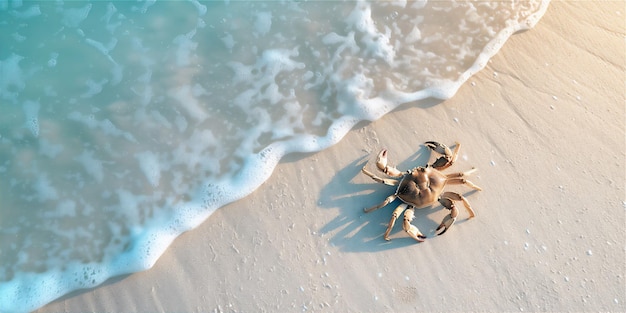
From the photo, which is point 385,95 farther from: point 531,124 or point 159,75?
point 159,75

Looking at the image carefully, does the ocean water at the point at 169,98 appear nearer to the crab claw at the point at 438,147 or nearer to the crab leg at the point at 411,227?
the crab claw at the point at 438,147

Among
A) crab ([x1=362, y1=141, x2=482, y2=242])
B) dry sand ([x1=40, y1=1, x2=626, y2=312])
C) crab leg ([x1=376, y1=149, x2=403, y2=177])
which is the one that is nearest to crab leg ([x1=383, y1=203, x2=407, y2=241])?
crab ([x1=362, y1=141, x2=482, y2=242])

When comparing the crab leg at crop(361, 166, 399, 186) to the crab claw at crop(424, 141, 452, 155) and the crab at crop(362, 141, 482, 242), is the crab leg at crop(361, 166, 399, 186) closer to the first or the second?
the crab at crop(362, 141, 482, 242)

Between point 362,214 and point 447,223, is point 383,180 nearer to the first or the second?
point 362,214

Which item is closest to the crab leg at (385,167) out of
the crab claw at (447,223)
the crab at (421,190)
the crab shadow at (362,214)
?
the crab at (421,190)

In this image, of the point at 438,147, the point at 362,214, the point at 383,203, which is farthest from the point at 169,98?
the point at 438,147
